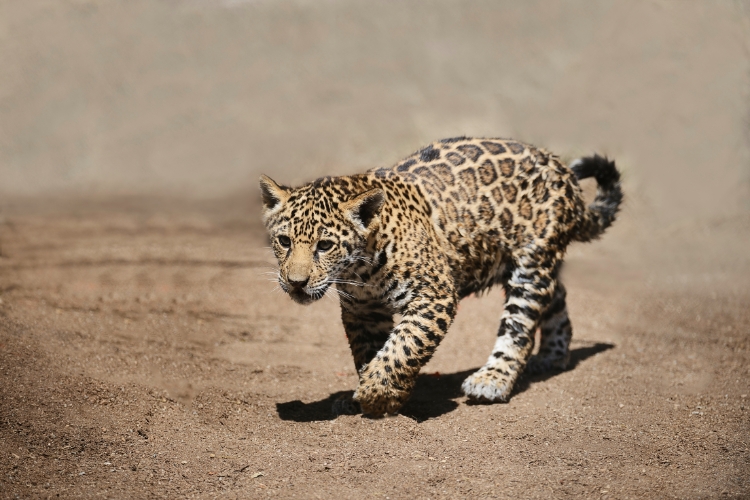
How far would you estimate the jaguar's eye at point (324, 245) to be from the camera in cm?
662

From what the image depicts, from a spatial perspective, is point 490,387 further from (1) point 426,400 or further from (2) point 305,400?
(2) point 305,400

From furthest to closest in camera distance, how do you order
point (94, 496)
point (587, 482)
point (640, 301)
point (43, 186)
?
point (43, 186) < point (640, 301) < point (587, 482) < point (94, 496)

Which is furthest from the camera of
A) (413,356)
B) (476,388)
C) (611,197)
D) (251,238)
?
(251,238)

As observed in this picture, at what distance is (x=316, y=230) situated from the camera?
660cm

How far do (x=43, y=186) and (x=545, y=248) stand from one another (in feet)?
68.3

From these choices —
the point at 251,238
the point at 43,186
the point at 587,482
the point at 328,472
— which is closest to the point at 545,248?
the point at 587,482

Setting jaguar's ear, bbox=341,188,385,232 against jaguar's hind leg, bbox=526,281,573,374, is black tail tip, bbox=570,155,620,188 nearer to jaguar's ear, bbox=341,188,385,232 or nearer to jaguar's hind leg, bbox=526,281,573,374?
jaguar's hind leg, bbox=526,281,573,374

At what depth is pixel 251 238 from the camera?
1764 centimetres

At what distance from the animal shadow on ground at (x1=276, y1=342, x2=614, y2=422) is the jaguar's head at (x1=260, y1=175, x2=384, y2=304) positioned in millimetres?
1604

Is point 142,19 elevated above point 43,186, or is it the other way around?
point 142,19

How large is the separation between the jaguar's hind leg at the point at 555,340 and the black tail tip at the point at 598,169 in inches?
56.8

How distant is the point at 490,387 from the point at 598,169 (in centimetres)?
335

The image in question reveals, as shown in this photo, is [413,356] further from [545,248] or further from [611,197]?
→ [611,197]

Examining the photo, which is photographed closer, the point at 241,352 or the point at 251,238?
the point at 241,352
